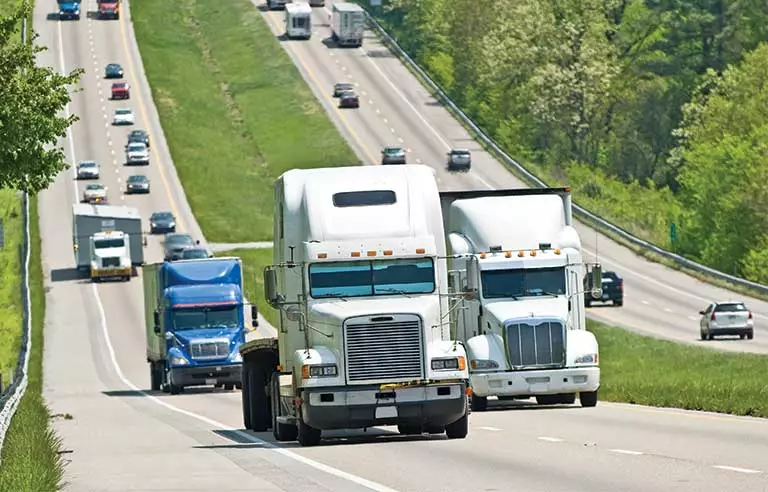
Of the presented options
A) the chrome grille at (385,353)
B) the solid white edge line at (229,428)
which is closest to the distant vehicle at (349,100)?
the solid white edge line at (229,428)

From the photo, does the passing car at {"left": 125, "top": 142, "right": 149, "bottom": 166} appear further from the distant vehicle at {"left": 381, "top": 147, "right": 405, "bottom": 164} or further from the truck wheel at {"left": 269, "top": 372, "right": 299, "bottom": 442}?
the truck wheel at {"left": 269, "top": 372, "right": 299, "bottom": 442}

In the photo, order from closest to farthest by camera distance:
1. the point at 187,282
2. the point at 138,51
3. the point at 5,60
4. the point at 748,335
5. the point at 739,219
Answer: the point at 5,60 < the point at 187,282 < the point at 748,335 < the point at 739,219 < the point at 138,51

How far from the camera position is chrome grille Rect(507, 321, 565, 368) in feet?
116

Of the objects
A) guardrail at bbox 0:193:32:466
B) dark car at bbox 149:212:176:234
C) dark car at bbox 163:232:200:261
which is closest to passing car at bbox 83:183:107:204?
guardrail at bbox 0:193:32:466

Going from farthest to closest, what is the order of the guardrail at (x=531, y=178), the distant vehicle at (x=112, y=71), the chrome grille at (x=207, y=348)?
the distant vehicle at (x=112, y=71) → the guardrail at (x=531, y=178) → the chrome grille at (x=207, y=348)

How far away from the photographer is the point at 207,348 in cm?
5300

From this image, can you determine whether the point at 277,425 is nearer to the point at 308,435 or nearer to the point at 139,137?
the point at 308,435

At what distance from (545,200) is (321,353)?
1085 centimetres

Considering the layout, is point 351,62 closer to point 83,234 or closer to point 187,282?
point 83,234

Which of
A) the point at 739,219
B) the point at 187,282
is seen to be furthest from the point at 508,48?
the point at 187,282

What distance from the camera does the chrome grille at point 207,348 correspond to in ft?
174

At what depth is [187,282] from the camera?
53531 millimetres

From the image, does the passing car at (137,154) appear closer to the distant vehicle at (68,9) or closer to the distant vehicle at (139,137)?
the distant vehicle at (139,137)

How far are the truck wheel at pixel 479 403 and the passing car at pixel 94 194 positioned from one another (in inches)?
3086
